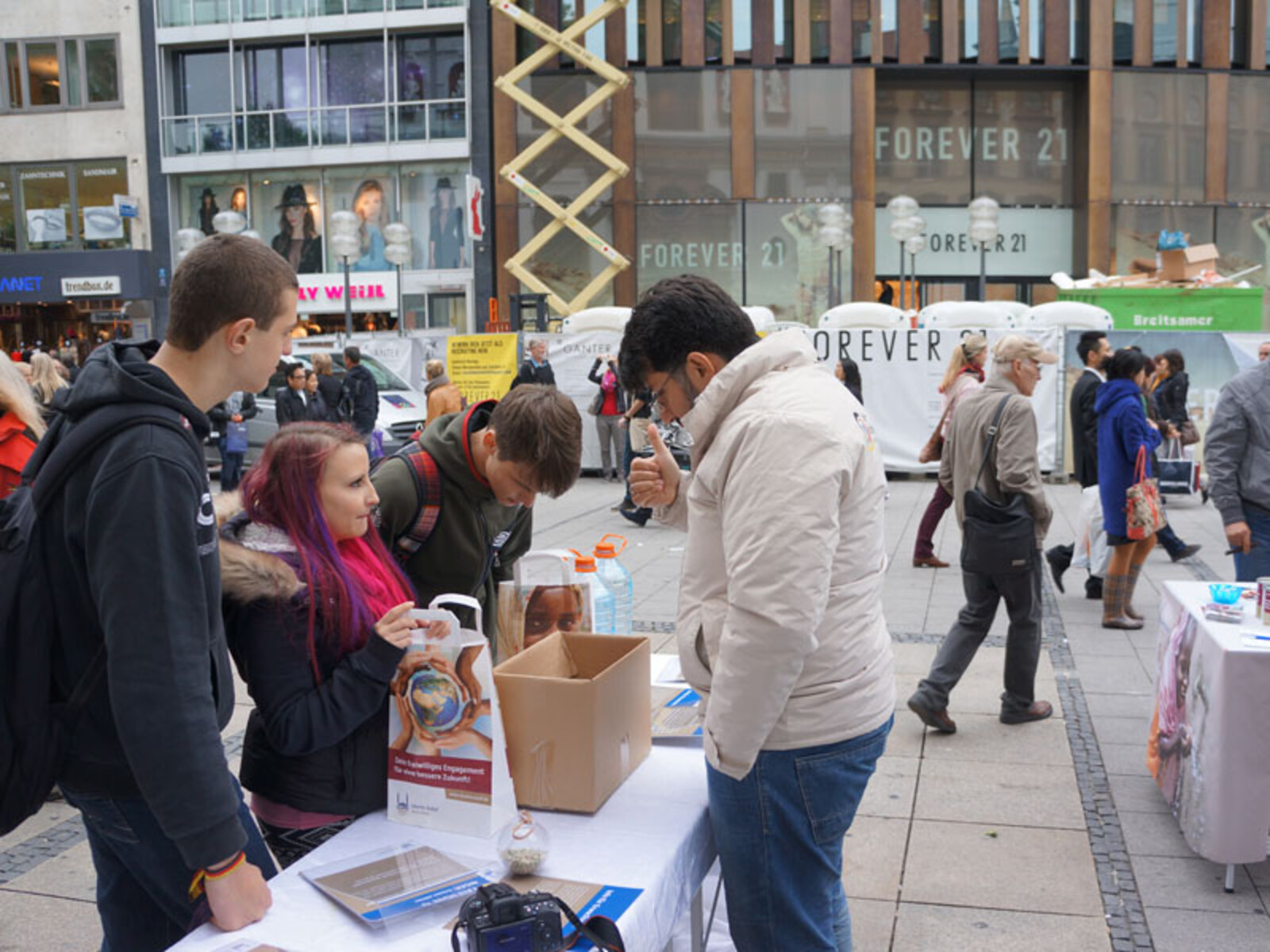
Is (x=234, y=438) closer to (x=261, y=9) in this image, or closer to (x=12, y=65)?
(x=261, y=9)

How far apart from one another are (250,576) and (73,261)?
31.6 meters

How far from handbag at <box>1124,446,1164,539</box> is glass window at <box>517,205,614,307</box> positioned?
20.6 meters

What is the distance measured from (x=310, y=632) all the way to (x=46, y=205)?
32498 millimetres

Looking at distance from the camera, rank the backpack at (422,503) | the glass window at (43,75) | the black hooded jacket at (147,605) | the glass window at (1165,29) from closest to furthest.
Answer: the black hooded jacket at (147,605) → the backpack at (422,503) → the glass window at (1165,29) → the glass window at (43,75)

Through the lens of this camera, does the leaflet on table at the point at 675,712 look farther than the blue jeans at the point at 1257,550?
No

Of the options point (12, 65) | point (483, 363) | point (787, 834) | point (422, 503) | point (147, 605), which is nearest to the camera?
point (147, 605)

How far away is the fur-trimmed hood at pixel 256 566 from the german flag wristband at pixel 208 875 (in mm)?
501

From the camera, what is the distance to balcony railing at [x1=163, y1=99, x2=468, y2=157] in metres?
28.2

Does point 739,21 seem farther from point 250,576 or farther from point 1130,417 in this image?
point 250,576

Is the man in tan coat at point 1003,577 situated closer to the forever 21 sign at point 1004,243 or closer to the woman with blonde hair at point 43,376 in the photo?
the woman with blonde hair at point 43,376

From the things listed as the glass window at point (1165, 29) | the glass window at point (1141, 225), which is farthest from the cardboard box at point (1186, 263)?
the glass window at point (1165, 29)

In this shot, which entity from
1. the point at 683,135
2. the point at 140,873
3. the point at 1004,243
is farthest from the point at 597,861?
the point at 1004,243

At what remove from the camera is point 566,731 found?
8.04 ft

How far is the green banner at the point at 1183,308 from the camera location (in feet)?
51.8
